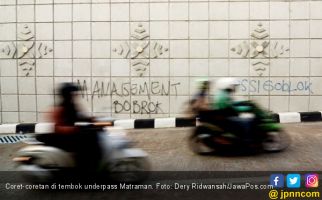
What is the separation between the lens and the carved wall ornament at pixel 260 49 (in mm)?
10516

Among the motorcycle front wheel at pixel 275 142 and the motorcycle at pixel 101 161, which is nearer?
the motorcycle at pixel 101 161

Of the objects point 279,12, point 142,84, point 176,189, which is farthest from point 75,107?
point 279,12

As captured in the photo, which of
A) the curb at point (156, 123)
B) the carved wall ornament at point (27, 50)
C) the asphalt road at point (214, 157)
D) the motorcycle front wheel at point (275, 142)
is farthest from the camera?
the carved wall ornament at point (27, 50)

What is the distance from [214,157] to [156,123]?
9.88 feet

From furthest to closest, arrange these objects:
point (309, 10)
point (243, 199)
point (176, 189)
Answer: point (309, 10) < point (176, 189) < point (243, 199)

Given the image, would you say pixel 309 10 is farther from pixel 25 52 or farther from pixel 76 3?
pixel 25 52

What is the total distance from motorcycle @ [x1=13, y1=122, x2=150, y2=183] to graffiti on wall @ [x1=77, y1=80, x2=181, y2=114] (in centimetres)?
485

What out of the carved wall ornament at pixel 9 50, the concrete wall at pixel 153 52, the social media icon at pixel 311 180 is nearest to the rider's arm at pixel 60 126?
Result: the social media icon at pixel 311 180

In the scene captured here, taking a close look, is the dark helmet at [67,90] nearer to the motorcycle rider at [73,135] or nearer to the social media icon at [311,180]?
the motorcycle rider at [73,135]

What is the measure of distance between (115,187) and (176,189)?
0.77 meters

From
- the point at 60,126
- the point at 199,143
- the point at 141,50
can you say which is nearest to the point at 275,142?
the point at 199,143

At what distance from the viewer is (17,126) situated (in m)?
10.5

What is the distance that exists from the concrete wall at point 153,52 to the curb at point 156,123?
23 centimetres

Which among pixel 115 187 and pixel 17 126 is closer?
pixel 115 187
